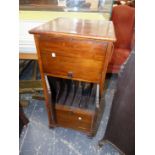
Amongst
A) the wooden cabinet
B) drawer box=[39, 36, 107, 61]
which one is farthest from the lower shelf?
drawer box=[39, 36, 107, 61]

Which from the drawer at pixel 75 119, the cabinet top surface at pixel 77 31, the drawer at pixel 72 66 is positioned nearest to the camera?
the cabinet top surface at pixel 77 31

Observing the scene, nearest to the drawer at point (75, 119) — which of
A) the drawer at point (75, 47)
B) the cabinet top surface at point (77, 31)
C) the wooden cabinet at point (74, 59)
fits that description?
the wooden cabinet at point (74, 59)

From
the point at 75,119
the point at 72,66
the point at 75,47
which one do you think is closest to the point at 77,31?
the point at 75,47

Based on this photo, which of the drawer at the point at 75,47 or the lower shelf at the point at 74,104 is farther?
the lower shelf at the point at 74,104

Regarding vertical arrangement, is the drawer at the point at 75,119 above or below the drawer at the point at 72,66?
below

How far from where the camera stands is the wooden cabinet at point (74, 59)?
95cm

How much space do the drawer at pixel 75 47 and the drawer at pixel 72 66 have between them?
28 millimetres

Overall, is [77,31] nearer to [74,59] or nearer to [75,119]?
[74,59]

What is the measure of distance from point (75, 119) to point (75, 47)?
66cm

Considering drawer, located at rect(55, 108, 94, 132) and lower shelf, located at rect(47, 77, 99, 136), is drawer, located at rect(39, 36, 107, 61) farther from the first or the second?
drawer, located at rect(55, 108, 94, 132)

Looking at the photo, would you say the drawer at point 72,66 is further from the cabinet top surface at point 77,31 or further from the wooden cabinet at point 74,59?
the cabinet top surface at point 77,31

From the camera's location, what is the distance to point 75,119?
1357 millimetres
